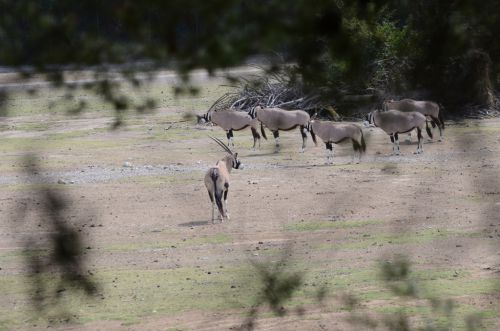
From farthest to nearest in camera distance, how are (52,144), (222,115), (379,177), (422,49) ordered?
(222,115) → (52,144) → (379,177) → (422,49)

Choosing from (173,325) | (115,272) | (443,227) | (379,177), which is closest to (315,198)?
(379,177)

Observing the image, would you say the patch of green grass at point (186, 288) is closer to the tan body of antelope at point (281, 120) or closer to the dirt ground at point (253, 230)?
the dirt ground at point (253, 230)

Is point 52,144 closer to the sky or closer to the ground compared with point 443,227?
closer to the ground

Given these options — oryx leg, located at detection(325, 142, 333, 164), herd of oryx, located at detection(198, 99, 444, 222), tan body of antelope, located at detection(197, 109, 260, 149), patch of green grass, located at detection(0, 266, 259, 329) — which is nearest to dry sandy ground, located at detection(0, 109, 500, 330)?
patch of green grass, located at detection(0, 266, 259, 329)

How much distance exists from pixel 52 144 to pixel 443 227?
8.15m

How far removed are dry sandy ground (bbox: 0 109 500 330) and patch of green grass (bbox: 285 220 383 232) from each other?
25 mm

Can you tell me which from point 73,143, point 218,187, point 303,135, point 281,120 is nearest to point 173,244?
point 218,187

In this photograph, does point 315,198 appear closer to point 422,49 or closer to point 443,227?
point 443,227

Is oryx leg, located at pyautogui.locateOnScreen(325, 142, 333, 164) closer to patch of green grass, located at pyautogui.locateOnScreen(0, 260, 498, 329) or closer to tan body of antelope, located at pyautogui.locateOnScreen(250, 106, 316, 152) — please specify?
tan body of antelope, located at pyautogui.locateOnScreen(250, 106, 316, 152)

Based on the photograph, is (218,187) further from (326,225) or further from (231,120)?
(231,120)

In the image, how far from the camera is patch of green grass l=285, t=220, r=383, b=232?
1160 cm

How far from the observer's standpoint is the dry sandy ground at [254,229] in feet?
24.0

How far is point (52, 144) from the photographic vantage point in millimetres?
17672

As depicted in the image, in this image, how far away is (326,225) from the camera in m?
11.9
